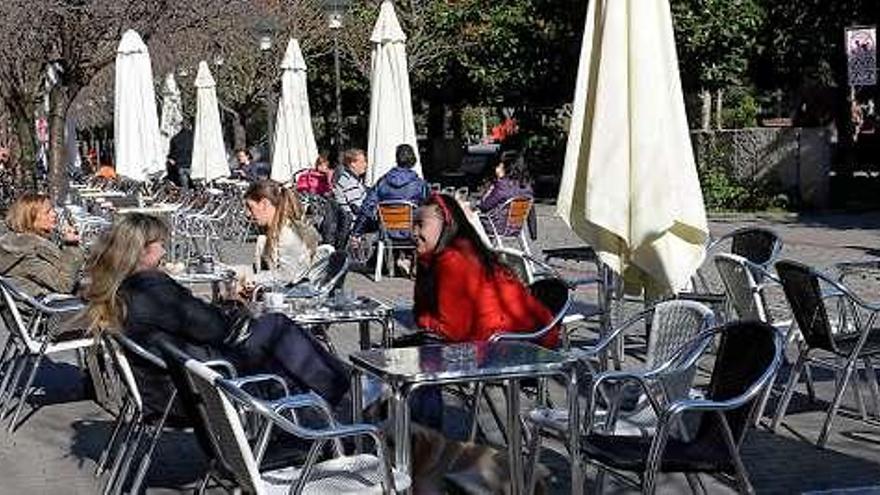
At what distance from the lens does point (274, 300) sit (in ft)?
25.1

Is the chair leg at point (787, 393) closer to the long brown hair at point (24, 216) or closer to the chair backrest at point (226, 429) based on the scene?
the chair backrest at point (226, 429)

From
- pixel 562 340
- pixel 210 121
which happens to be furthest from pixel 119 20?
pixel 562 340

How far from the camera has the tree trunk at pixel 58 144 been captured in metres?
22.1

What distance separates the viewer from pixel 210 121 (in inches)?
966

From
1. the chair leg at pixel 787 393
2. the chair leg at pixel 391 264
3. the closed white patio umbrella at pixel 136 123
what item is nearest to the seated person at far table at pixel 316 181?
the closed white patio umbrella at pixel 136 123

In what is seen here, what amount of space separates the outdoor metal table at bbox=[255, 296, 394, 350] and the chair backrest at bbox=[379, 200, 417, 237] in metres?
7.43

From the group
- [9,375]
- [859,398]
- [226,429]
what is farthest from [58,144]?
[226,429]

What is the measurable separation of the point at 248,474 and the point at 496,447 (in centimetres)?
222

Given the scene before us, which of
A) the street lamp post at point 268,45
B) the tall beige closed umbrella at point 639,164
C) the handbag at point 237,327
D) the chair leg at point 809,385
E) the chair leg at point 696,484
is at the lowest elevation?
the chair leg at point 809,385

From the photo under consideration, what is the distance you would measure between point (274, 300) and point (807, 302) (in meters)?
2.75

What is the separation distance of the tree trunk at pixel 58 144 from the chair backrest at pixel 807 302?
16447mm

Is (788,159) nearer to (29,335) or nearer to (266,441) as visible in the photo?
(29,335)

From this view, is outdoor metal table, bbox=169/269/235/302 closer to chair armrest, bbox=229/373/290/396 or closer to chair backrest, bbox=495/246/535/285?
chair backrest, bbox=495/246/535/285

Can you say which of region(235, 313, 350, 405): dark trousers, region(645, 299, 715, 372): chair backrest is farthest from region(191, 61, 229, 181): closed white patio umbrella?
region(645, 299, 715, 372): chair backrest
